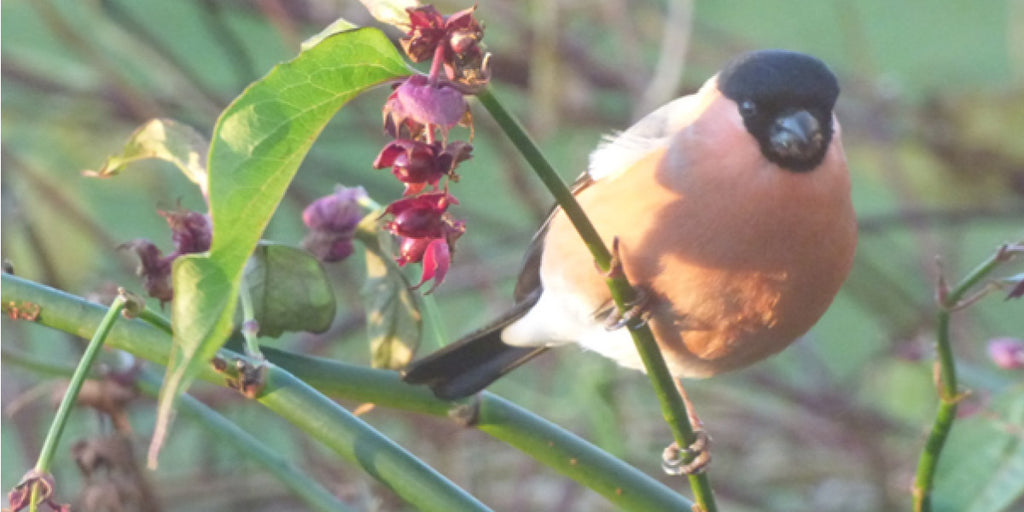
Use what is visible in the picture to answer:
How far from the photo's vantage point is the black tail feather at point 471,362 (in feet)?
3.86

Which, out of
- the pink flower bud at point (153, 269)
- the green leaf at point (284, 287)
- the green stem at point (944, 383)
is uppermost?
the pink flower bud at point (153, 269)

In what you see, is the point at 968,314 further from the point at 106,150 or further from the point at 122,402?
the point at 122,402

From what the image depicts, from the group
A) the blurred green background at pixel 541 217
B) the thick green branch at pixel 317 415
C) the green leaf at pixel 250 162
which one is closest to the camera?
the green leaf at pixel 250 162

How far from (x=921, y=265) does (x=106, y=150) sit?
2.02m

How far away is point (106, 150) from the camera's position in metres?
3.04

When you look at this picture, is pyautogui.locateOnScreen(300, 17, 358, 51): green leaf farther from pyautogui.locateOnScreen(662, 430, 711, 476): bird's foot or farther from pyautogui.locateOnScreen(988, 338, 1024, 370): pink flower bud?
pyautogui.locateOnScreen(988, 338, 1024, 370): pink flower bud

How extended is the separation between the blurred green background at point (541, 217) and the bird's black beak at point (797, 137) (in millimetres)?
831

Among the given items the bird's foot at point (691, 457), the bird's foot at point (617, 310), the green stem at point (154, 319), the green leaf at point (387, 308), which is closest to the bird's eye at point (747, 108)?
the bird's foot at point (617, 310)

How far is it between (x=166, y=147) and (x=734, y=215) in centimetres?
63

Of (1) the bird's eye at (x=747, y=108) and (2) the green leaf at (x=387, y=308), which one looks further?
(1) the bird's eye at (x=747, y=108)

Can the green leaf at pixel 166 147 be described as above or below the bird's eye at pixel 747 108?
above

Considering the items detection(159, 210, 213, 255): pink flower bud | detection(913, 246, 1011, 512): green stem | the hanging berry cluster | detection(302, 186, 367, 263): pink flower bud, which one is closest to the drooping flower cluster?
detection(159, 210, 213, 255): pink flower bud

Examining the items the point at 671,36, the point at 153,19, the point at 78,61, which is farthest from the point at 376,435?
the point at 153,19

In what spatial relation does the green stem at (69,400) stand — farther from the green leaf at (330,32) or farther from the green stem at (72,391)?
the green leaf at (330,32)
